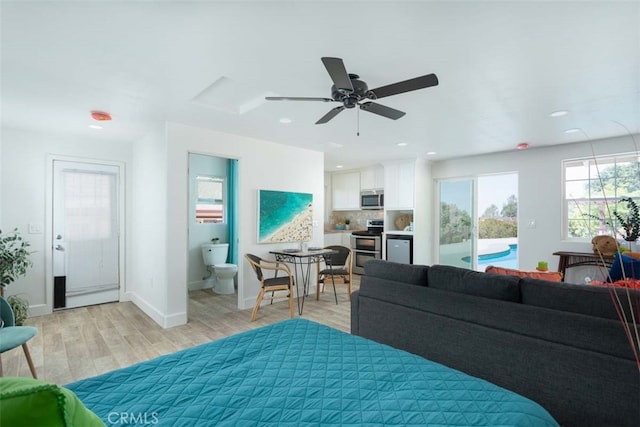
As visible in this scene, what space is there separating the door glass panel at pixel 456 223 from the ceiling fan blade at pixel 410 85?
442 cm

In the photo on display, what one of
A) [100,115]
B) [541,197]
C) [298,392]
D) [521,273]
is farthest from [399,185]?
[298,392]

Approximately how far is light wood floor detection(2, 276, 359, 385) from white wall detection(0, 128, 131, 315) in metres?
0.40

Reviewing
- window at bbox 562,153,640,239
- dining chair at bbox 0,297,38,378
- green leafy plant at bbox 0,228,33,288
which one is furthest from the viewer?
window at bbox 562,153,640,239

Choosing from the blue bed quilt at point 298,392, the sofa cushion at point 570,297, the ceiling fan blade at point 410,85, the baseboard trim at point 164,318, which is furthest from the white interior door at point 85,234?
the sofa cushion at point 570,297

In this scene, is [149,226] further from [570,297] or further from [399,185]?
[399,185]

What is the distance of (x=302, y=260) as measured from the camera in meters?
5.17

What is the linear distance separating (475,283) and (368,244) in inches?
183

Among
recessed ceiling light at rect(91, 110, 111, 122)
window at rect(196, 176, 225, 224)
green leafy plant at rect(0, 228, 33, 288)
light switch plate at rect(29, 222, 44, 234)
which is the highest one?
recessed ceiling light at rect(91, 110, 111, 122)

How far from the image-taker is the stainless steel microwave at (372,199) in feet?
22.4

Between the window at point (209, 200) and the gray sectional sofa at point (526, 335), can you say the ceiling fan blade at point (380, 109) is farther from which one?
the window at point (209, 200)

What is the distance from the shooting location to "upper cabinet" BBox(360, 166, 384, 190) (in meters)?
6.90

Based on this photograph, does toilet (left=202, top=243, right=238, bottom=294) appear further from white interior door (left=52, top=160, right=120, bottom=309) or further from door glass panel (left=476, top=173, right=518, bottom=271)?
door glass panel (left=476, top=173, right=518, bottom=271)

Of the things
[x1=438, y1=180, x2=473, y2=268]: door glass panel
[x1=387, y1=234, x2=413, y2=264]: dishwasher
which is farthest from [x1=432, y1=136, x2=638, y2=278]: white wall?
[x1=387, y1=234, x2=413, y2=264]: dishwasher

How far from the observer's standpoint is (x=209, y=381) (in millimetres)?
1316
